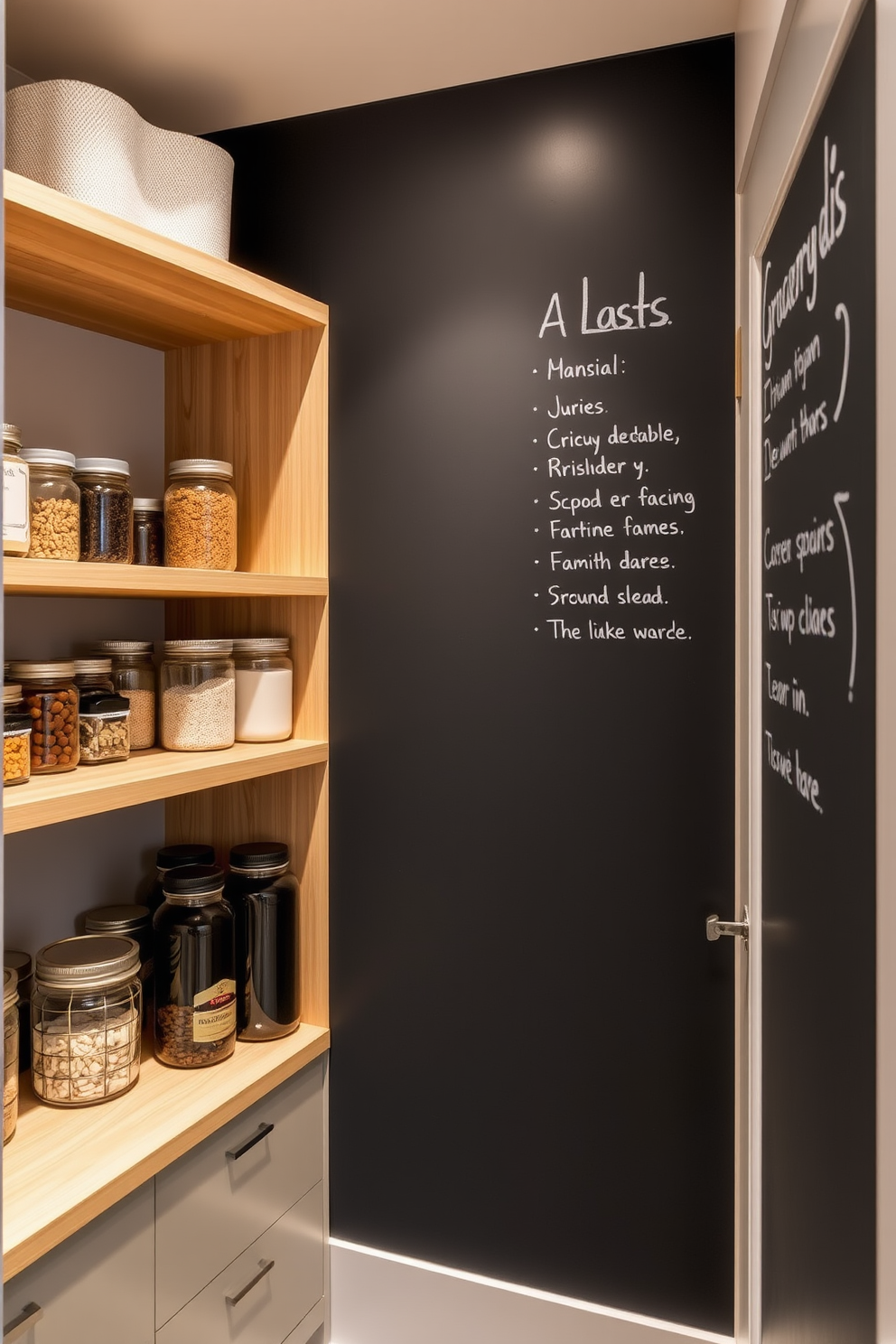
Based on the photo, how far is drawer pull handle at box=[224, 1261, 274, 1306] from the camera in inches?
67.7

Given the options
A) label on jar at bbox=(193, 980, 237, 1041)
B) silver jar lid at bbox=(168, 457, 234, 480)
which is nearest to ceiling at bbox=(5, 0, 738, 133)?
silver jar lid at bbox=(168, 457, 234, 480)

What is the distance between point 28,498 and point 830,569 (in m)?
1.12

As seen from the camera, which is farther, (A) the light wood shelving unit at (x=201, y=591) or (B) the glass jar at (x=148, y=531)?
(B) the glass jar at (x=148, y=531)

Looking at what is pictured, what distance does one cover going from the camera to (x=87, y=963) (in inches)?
63.2

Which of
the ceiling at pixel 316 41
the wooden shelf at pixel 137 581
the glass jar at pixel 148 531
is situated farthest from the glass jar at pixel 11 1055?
the ceiling at pixel 316 41

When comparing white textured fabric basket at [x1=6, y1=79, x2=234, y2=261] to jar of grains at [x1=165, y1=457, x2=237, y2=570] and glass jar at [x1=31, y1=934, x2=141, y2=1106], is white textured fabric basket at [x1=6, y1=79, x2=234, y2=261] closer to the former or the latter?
jar of grains at [x1=165, y1=457, x2=237, y2=570]

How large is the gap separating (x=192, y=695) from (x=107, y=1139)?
2.48 ft

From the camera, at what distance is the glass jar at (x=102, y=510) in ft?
5.34

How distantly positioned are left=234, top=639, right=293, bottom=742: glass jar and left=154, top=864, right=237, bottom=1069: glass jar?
298mm

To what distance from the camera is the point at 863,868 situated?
27.8 inches

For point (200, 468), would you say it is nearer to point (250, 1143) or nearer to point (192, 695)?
point (192, 695)

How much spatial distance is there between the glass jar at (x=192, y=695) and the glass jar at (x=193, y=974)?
253 mm

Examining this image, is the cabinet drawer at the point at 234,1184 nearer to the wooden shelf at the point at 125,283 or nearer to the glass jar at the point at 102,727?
the glass jar at the point at 102,727

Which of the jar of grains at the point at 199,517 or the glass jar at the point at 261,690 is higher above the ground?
the jar of grains at the point at 199,517
